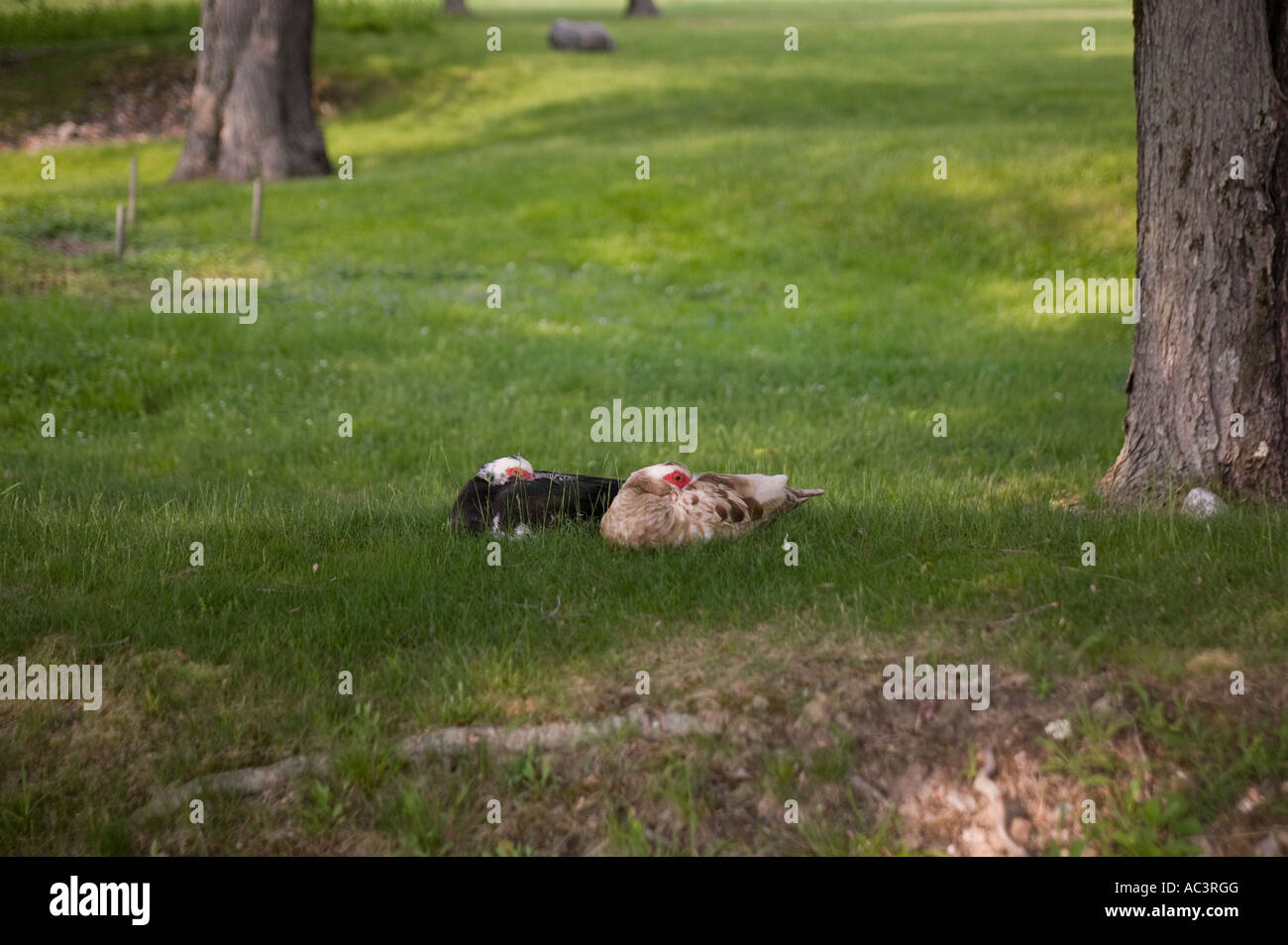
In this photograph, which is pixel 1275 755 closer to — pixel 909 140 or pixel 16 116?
pixel 909 140

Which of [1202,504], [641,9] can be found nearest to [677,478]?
[1202,504]

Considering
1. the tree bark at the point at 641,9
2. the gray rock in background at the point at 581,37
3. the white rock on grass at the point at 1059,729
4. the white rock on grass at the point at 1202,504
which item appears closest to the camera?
the white rock on grass at the point at 1059,729

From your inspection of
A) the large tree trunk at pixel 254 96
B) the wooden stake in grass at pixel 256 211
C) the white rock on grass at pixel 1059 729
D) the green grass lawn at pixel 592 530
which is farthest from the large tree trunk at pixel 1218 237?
the large tree trunk at pixel 254 96

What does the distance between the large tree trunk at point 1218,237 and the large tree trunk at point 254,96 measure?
21105 mm

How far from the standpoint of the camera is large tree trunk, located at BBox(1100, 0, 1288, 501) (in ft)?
21.4

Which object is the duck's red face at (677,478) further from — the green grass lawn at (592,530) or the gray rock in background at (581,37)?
the gray rock in background at (581,37)

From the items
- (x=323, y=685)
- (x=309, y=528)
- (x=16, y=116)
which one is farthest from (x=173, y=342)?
(x=16, y=116)

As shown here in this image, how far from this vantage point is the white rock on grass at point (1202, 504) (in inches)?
254

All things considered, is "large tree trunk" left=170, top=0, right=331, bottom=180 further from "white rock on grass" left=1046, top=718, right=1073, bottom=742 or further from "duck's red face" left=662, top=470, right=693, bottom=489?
"white rock on grass" left=1046, top=718, right=1073, bottom=742

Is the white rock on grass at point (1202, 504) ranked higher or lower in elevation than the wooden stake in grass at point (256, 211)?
lower

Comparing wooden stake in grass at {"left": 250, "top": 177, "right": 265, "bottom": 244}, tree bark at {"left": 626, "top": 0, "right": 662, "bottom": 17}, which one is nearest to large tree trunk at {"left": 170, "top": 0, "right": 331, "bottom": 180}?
wooden stake in grass at {"left": 250, "top": 177, "right": 265, "bottom": 244}

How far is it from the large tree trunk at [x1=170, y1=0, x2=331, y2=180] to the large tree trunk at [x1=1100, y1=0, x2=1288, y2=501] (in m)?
21.1

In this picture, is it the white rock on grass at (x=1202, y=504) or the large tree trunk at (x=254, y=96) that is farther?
the large tree trunk at (x=254, y=96)
